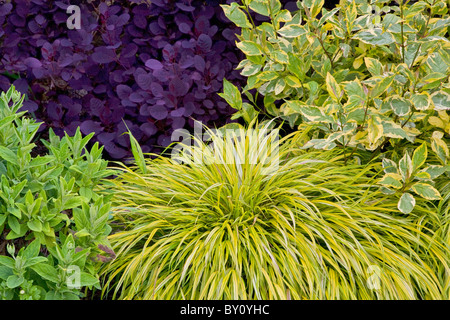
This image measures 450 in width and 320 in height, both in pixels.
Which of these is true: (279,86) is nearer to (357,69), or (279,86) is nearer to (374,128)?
(357,69)

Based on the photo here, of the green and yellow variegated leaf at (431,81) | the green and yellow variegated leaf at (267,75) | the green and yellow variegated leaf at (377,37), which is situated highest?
the green and yellow variegated leaf at (267,75)

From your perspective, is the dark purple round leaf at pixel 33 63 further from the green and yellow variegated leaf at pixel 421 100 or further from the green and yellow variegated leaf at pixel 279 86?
the green and yellow variegated leaf at pixel 421 100

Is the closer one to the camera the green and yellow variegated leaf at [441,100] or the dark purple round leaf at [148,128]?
the green and yellow variegated leaf at [441,100]

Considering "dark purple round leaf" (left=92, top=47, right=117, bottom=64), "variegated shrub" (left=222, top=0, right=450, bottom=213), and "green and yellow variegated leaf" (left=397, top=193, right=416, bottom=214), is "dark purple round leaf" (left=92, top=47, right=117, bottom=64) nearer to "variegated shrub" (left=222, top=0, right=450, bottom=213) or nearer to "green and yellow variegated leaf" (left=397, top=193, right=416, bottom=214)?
"variegated shrub" (left=222, top=0, right=450, bottom=213)

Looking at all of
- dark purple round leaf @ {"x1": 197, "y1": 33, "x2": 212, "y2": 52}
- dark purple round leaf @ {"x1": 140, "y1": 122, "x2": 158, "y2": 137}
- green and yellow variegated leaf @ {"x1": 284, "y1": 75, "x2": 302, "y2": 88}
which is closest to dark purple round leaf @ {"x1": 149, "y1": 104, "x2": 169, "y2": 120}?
dark purple round leaf @ {"x1": 140, "y1": 122, "x2": 158, "y2": 137}

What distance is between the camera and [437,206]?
2041 millimetres

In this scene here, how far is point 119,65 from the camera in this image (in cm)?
248

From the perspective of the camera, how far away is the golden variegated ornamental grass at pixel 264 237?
163 centimetres

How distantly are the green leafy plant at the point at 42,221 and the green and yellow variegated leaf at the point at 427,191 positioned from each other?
1.18m

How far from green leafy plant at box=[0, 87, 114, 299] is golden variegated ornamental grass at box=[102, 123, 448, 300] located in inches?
8.4

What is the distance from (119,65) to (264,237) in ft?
4.39

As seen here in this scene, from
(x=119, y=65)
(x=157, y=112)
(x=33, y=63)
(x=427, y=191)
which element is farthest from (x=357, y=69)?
(x=33, y=63)

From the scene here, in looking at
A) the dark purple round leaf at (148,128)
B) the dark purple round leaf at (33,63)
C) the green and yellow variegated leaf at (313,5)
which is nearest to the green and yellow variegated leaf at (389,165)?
the green and yellow variegated leaf at (313,5)
